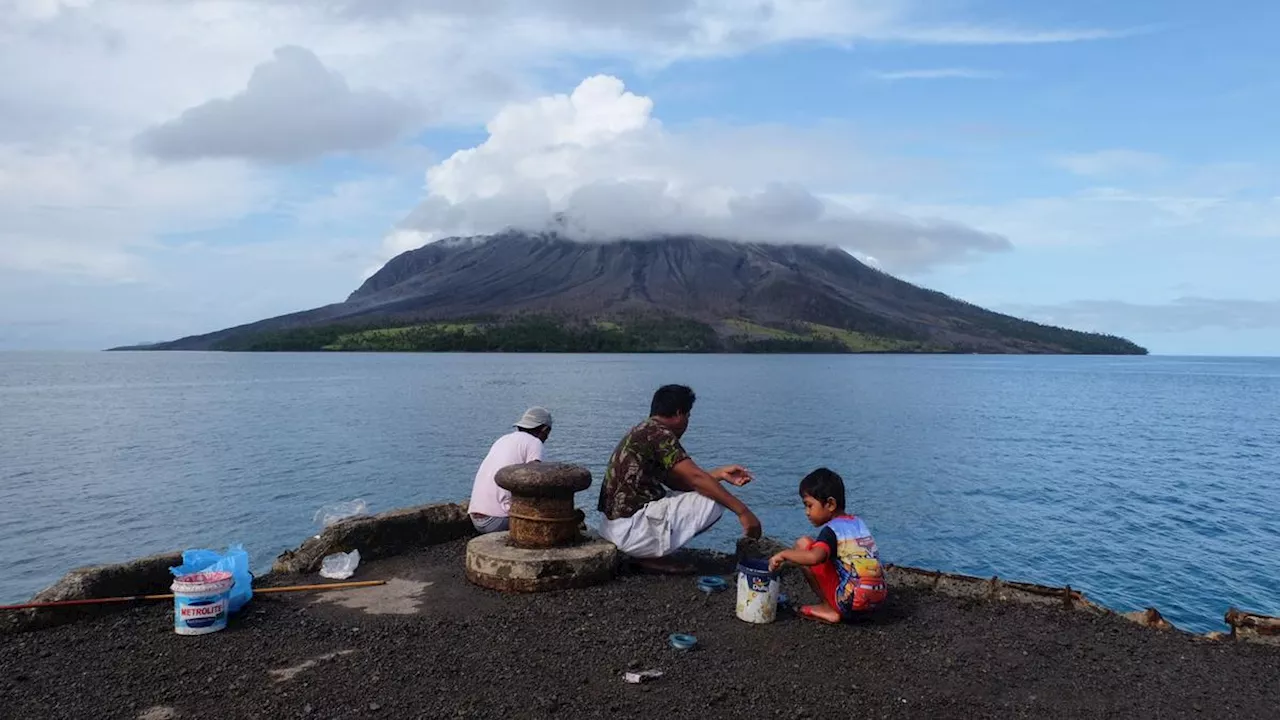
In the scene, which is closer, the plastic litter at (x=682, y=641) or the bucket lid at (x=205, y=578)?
the plastic litter at (x=682, y=641)

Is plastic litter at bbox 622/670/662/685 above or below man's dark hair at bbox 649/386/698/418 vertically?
below

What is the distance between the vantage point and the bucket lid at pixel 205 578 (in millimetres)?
6695

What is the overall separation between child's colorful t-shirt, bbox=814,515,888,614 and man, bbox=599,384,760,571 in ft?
3.44

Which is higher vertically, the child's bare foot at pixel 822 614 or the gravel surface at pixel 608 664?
the child's bare foot at pixel 822 614

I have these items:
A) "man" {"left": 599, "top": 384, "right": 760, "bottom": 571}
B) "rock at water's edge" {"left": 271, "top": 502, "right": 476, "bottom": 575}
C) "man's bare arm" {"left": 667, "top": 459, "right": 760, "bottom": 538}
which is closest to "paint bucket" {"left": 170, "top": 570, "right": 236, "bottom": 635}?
"rock at water's edge" {"left": 271, "top": 502, "right": 476, "bottom": 575}

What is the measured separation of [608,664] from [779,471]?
26.8 meters

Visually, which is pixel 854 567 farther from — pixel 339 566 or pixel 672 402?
pixel 339 566

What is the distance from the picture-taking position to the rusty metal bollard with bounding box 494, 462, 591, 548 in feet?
26.7

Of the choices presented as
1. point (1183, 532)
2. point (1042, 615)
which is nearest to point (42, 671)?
point (1042, 615)

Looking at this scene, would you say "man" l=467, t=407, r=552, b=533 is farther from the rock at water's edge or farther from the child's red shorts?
the child's red shorts

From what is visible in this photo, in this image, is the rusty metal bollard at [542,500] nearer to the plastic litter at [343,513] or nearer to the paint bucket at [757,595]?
the paint bucket at [757,595]

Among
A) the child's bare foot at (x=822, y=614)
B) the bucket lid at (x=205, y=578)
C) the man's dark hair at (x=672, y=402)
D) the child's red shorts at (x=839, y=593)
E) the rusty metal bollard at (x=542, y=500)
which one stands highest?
the man's dark hair at (x=672, y=402)

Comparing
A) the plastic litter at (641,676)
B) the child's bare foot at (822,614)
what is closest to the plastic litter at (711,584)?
the child's bare foot at (822,614)

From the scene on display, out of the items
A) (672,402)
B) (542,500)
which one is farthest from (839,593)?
(542,500)
